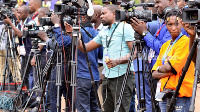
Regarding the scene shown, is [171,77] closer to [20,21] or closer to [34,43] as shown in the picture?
[34,43]

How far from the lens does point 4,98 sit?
22.5ft

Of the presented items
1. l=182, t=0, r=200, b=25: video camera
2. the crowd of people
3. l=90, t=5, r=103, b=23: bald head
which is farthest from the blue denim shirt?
l=90, t=5, r=103, b=23: bald head

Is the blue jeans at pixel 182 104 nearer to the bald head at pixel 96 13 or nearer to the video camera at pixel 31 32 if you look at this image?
the bald head at pixel 96 13

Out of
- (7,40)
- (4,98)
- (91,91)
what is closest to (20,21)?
(7,40)

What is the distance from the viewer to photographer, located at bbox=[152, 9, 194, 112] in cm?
402

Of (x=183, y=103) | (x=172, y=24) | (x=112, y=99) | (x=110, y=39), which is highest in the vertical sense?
(x=172, y=24)

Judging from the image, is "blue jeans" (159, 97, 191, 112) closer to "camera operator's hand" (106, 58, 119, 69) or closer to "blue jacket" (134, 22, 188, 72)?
"blue jacket" (134, 22, 188, 72)

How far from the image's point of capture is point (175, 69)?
407 centimetres

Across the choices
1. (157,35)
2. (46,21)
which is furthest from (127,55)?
(46,21)

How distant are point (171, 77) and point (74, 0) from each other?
1558mm

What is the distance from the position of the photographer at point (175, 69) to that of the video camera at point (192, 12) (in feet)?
1.99

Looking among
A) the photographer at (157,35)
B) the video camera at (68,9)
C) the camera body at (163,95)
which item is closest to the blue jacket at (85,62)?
the video camera at (68,9)

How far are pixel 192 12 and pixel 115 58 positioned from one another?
2.04 meters

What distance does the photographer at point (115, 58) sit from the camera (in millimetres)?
5156
